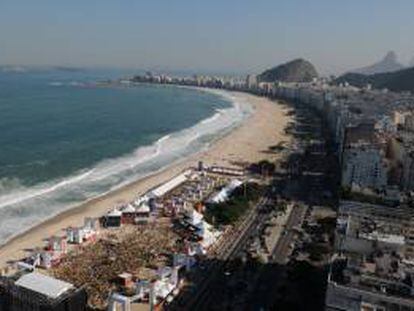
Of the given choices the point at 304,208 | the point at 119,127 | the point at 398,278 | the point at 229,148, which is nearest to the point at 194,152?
the point at 229,148

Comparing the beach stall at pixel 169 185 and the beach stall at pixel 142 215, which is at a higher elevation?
the beach stall at pixel 169 185

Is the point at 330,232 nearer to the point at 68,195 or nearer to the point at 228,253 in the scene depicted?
the point at 228,253

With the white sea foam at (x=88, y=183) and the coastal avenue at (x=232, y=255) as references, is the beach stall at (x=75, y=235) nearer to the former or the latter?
the white sea foam at (x=88, y=183)

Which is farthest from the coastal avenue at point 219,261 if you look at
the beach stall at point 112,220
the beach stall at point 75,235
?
the beach stall at point 75,235

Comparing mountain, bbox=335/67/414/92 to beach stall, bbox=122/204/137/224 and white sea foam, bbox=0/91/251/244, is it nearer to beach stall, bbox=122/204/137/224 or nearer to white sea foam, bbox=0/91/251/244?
white sea foam, bbox=0/91/251/244

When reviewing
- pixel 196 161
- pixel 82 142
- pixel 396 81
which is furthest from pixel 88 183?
pixel 396 81

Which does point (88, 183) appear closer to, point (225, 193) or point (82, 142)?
point (225, 193)
